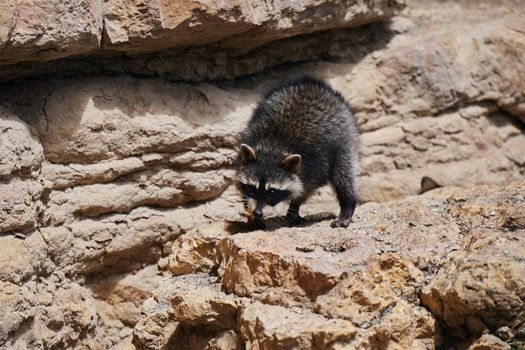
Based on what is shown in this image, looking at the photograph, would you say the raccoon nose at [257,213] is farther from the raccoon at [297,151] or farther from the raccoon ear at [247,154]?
the raccoon ear at [247,154]

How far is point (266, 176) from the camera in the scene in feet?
20.0

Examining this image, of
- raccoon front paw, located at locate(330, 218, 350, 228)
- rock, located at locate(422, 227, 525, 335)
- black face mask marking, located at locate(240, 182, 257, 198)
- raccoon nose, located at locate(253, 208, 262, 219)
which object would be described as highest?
rock, located at locate(422, 227, 525, 335)

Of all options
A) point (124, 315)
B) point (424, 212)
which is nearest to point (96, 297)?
point (124, 315)

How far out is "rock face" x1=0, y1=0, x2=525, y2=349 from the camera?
15.4 ft

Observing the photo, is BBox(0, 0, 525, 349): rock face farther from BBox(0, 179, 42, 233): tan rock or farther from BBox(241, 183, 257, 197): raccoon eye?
BBox(241, 183, 257, 197): raccoon eye

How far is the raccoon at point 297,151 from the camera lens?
611 centimetres

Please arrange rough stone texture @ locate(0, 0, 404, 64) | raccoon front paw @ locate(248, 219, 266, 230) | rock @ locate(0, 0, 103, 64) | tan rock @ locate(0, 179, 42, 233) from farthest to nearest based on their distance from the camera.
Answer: raccoon front paw @ locate(248, 219, 266, 230)
tan rock @ locate(0, 179, 42, 233)
rough stone texture @ locate(0, 0, 404, 64)
rock @ locate(0, 0, 103, 64)

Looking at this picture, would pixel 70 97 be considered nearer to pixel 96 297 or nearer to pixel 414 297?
pixel 96 297

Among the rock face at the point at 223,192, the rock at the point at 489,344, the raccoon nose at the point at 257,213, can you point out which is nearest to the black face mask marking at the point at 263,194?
the raccoon nose at the point at 257,213

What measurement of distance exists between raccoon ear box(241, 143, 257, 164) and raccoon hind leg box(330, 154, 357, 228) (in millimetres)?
723

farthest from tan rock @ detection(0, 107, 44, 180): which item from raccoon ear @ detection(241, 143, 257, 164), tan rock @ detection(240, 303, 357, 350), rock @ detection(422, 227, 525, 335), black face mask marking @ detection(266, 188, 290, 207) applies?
rock @ detection(422, 227, 525, 335)

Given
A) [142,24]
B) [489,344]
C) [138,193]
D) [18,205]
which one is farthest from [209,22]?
[489,344]

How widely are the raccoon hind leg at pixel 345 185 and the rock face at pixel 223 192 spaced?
13 centimetres

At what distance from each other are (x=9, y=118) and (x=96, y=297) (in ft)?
5.67
